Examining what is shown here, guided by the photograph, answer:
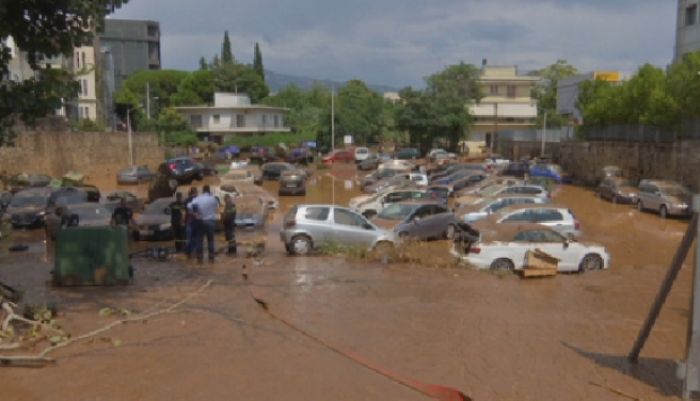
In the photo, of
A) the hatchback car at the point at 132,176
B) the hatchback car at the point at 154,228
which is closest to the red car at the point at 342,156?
the hatchback car at the point at 132,176

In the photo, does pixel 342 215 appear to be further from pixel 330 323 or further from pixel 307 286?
pixel 330 323

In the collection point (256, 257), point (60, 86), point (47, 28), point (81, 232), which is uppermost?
point (47, 28)

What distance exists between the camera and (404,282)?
14.5 m

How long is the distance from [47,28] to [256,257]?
8043 millimetres

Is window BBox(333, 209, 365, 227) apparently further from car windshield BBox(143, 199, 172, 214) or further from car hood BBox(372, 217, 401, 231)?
car windshield BBox(143, 199, 172, 214)

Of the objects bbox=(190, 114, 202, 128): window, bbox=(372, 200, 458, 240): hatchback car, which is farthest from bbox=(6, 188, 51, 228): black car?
bbox=(190, 114, 202, 128): window

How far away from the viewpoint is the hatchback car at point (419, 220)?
21750mm

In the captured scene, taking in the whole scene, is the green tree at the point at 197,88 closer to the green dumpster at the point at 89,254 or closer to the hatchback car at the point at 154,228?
the hatchback car at the point at 154,228

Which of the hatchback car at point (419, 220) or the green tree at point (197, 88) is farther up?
the green tree at point (197, 88)

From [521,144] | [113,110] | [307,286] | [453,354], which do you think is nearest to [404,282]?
[307,286]

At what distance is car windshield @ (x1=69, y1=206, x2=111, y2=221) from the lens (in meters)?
22.7

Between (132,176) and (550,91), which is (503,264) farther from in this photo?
(550,91)

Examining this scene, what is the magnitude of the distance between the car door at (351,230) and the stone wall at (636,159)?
1699 cm

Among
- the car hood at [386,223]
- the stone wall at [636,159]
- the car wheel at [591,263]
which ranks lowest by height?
the car wheel at [591,263]
